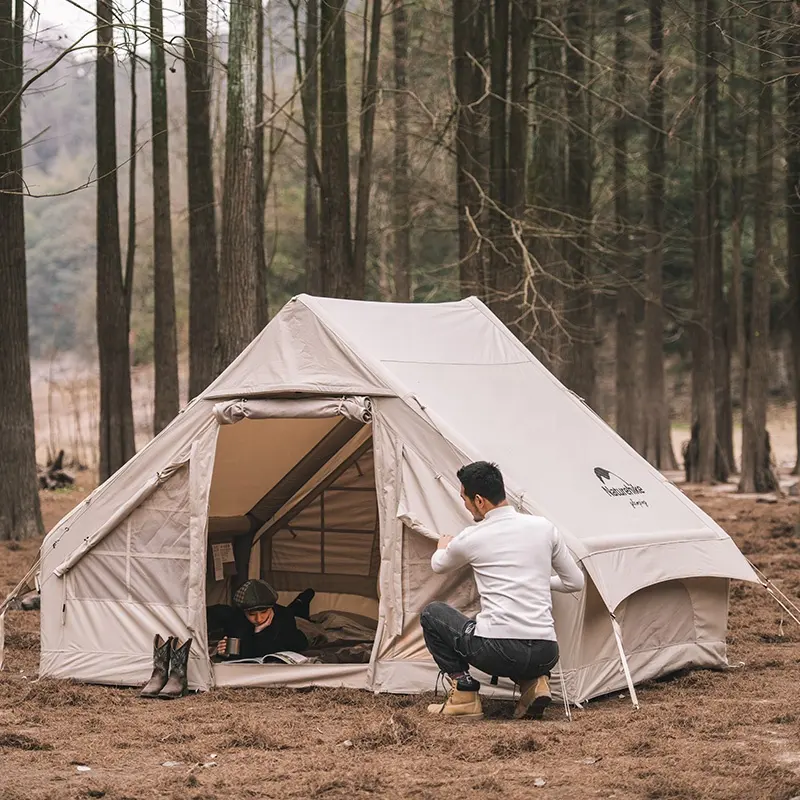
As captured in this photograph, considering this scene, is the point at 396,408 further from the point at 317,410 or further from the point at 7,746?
the point at 7,746

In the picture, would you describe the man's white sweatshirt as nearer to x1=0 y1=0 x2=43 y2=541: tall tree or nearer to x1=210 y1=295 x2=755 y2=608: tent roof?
x1=210 y1=295 x2=755 y2=608: tent roof

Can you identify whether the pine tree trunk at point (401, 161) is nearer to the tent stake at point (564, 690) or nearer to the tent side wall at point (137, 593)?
the tent side wall at point (137, 593)

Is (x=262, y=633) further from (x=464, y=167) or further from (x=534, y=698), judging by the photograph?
(x=464, y=167)

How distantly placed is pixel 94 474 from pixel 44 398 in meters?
28.8

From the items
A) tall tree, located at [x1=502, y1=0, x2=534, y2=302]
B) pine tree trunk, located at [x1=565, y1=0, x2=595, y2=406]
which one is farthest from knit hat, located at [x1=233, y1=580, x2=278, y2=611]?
pine tree trunk, located at [x1=565, y1=0, x2=595, y2=406]

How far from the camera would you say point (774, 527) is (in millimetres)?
15617

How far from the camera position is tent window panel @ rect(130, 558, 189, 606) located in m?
7.53

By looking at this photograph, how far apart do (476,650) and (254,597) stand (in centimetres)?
209

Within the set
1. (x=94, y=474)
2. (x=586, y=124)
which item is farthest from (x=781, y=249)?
(x=94, y=474)

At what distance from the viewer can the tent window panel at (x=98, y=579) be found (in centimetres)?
774

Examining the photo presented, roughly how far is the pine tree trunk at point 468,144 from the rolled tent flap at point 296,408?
24.9 ft

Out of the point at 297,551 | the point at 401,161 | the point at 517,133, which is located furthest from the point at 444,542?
the point at 401,161

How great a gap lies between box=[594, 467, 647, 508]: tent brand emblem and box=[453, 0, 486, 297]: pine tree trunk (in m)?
7.09

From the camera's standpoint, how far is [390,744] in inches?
230
